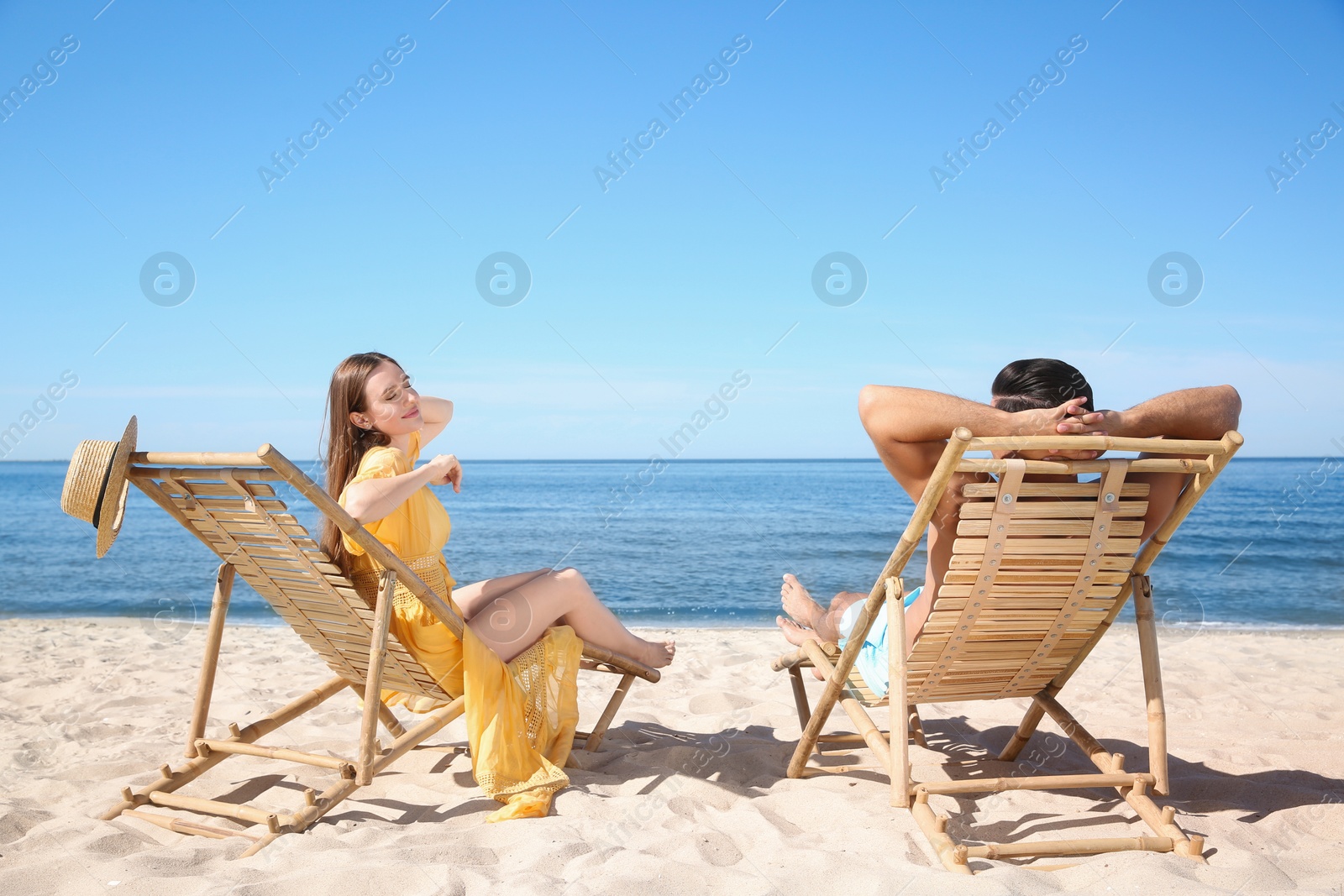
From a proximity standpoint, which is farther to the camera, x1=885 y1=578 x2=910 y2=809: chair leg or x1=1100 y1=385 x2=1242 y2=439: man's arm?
x1=885 y1=578 x2=910 y2=809: chair leg

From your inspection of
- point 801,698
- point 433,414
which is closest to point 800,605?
point 801,698

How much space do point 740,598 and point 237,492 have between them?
8378 millimetres

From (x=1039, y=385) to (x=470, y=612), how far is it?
2126 mm

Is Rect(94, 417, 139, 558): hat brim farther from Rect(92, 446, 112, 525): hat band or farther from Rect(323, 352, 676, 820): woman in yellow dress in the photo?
Rect(323, 352, 676, 820): woman in yellow dress

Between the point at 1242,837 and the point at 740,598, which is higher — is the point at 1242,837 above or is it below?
above

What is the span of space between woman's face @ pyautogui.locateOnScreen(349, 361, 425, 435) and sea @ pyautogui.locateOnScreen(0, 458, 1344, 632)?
4.91 meters

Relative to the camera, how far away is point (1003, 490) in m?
2.30

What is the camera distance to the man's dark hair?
2625 mm

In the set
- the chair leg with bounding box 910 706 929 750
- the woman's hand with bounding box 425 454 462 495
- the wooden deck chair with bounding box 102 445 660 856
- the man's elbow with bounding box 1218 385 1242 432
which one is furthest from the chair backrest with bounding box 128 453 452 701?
the man's elbow with bounding box 1218 385 1242 432

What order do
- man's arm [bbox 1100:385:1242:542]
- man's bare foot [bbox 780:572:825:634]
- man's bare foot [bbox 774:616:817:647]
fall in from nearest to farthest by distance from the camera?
man's arm [bbox 1100:385:1242:542] < man's bare foot [bbox 774:616:817:647] < man's bare foot [bbox 780:572:825:634]

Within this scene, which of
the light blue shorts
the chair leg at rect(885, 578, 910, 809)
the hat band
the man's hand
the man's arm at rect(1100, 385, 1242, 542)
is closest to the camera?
the man's hand

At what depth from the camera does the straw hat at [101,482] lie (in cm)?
257

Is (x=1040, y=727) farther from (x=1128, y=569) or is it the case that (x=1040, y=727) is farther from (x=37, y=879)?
(x=37, y=879)

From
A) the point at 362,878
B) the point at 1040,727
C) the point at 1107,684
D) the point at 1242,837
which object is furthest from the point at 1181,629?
the point at 362,878
